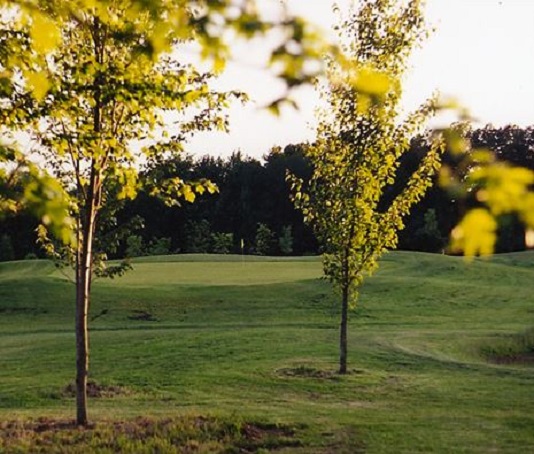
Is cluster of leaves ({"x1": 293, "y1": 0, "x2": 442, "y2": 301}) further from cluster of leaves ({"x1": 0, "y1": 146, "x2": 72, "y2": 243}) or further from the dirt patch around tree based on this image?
cluster of leaves ({"x1": 0, "y1": 146, "x2": 72, "y2": 243})

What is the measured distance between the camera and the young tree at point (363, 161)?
17688 mm

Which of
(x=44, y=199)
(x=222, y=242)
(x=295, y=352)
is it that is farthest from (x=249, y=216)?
(x=44, y=199)

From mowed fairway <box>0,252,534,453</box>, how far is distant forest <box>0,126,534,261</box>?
28.6 meters

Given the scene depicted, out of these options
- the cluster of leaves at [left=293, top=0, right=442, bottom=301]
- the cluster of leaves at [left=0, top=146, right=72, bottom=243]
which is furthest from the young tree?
the cluster of leaves at [left=0, top=146, right=72, bottom=243]

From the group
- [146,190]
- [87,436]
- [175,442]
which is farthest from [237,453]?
[146,190]

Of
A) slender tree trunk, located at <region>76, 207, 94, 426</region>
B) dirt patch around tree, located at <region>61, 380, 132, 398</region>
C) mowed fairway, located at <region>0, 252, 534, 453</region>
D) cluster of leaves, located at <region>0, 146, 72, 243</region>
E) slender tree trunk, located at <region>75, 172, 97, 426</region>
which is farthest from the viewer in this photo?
dirt patch around tree, located at <region>61, 380, 132, 398</region>

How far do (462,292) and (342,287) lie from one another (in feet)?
61.0

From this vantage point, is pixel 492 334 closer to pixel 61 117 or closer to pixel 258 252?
pixel 61 117

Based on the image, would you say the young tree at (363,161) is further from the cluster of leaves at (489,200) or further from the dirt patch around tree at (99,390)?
the cluster of leaves at (489,200)

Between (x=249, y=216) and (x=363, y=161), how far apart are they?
70.0 meters

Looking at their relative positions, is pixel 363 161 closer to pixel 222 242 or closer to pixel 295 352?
pixel 295 352

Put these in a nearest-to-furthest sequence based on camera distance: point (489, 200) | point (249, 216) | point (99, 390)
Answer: point (489, 200)
point (99, 390)
point (249, 216)

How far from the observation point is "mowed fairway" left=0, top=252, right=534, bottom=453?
1280cm

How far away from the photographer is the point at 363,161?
17828mm
